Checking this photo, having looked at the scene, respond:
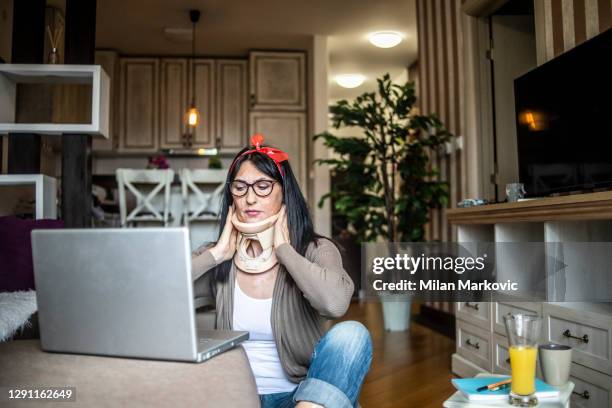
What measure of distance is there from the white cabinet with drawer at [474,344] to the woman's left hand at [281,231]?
143cm

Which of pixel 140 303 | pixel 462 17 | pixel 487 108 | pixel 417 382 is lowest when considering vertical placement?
pixel 417 382

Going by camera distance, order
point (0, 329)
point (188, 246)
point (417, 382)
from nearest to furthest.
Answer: point (188, 246), point (0, 329), point (417, 382)

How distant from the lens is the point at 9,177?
200 cm

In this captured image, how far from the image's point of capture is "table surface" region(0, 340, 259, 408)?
26.6 inches

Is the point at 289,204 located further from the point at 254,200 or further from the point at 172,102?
the point at 172,102

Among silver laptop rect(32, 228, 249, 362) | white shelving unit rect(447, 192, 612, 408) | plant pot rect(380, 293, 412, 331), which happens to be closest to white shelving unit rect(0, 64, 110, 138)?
silver laptop rect(32, 228, 249, 362)

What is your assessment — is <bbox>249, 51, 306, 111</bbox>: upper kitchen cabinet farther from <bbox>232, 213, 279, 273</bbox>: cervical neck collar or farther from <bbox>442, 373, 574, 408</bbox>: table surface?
<bbox>442, 373, 574, 408</bbox>: table surface

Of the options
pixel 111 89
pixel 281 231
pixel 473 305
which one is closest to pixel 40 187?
pixel 281 231

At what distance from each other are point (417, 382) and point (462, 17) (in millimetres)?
2254

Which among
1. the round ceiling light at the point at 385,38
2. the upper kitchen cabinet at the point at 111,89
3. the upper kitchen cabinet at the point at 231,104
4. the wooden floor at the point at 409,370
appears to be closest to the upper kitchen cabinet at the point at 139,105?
the upper kitchen cabinet at the point at 111,89

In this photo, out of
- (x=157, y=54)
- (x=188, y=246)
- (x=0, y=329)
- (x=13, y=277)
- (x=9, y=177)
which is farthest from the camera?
(x=157, y=54)

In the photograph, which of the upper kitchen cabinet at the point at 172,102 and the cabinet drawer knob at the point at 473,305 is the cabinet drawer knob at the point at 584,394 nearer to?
the cabinet drawer knob at the point at 473,305

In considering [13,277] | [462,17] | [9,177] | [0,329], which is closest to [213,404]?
[0,329]

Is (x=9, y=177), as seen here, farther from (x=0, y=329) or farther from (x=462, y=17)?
(x=462, y=17)
